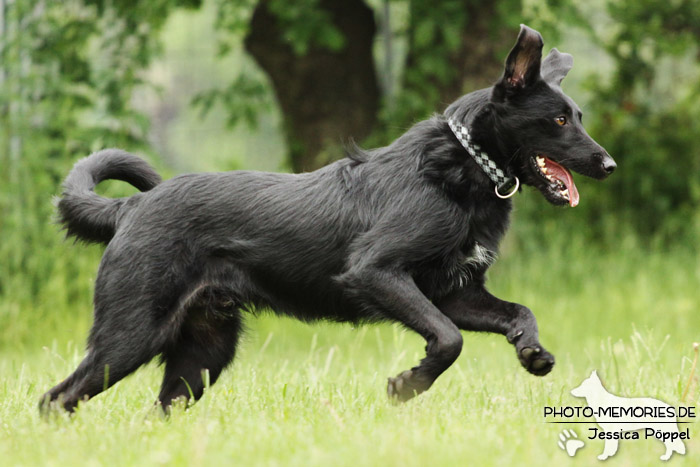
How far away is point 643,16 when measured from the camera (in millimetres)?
9680

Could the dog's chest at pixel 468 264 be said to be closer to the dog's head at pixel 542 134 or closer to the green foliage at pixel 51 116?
the dog's head at pixel 542 134

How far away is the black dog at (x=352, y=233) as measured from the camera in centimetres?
392

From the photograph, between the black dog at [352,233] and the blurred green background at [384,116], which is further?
the blurred green background at [384,116]

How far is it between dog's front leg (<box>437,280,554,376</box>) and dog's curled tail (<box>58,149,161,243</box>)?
1525 mm

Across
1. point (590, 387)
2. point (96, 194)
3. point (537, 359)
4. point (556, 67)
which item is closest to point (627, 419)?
point (590, 387)

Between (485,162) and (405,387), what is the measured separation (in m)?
1.04

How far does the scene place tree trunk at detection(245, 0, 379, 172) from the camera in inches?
365

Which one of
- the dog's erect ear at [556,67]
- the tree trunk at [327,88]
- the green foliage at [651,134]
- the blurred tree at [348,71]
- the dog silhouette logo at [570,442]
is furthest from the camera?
the green foliage at [651,134]

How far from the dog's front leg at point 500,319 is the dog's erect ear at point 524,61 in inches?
35.3

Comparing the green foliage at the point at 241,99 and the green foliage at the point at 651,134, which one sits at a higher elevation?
the green foliage at the point at 241,99

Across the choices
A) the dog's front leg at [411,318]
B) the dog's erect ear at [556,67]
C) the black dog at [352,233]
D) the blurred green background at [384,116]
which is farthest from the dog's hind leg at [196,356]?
the blurred green background at [384,116]

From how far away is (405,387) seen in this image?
3807 mm

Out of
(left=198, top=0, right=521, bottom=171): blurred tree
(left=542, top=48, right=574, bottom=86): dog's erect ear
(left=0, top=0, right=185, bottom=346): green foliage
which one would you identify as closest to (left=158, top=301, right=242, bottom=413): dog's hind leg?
(left=542, top=48, right=574, bottom=86): dog's erect ear

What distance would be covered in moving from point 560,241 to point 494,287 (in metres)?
1.24
